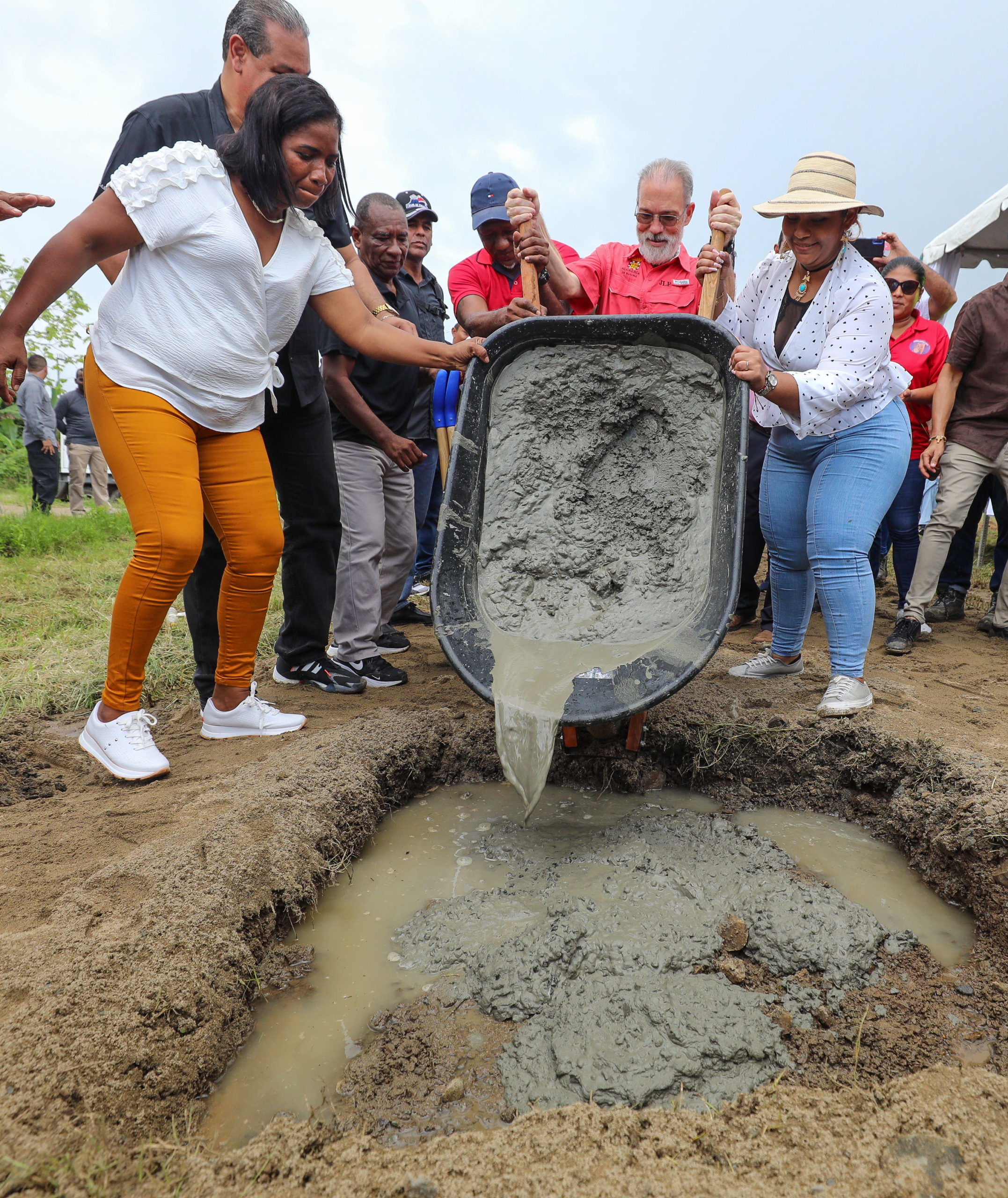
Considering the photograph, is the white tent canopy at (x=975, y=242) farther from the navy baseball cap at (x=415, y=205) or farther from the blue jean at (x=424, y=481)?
the blue jean at (x=424, y=481)

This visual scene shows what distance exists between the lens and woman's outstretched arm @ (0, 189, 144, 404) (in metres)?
1.93

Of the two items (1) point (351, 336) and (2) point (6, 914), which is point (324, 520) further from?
(2) point (6, 914)

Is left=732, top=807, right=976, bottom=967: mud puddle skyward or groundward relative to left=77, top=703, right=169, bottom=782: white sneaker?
groundward

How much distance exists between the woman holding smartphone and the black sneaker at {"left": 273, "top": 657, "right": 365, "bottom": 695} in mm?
2679

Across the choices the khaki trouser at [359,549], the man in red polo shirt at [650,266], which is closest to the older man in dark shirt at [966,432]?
the man in red polo shirt at [650,266]

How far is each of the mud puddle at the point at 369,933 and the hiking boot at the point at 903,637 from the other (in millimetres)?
1757

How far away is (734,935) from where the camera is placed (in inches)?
67.8

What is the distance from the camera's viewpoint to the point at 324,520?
2910 millimetres

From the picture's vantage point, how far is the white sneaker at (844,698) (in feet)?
8.60

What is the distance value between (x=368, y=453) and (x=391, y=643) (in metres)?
0.97

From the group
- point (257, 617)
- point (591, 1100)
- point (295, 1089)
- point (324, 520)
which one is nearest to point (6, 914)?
point (295, 1089)

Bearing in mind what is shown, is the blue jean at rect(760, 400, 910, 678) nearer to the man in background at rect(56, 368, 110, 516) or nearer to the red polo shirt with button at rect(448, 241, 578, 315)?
the red polo shirt with button at rect(448, 241, 578, 315)

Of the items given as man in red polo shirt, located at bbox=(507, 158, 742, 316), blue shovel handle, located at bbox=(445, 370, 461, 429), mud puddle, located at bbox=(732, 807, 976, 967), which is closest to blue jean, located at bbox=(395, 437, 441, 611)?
blue shovel handle, located at bbox=(445, 370, 461, 429)

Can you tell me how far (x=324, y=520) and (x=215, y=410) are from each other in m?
0.75
